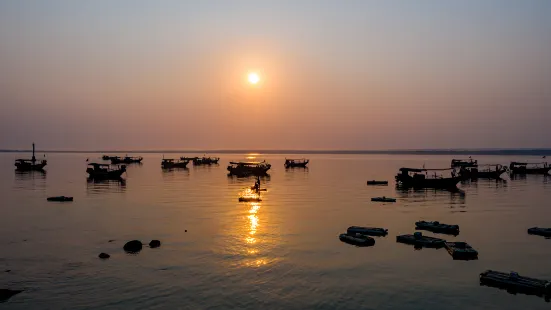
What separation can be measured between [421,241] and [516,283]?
1057 cm

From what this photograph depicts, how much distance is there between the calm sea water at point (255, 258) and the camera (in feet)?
75.3

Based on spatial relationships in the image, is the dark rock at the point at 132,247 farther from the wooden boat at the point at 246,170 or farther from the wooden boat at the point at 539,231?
the wooden boat at the point at 246,170

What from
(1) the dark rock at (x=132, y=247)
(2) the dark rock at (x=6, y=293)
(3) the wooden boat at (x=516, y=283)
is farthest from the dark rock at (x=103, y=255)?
(3) the wooden boat at (x=516, y=283)

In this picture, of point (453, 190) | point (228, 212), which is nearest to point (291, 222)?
point (228, 212)

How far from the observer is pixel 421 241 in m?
34.7

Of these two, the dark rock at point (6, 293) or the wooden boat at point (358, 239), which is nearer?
the dark rock at point (6, 293)

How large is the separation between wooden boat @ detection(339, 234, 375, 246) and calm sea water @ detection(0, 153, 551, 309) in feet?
2.18

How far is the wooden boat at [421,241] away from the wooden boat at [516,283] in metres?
8.29

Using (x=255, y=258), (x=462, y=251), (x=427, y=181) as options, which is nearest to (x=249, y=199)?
(x=255, y=258)

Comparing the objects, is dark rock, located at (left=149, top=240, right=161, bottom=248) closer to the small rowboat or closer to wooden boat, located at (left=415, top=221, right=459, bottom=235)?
wooden boat, located at (left=415, top=221, right=459, bottom=235)

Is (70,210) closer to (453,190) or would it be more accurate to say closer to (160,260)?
(160,260)

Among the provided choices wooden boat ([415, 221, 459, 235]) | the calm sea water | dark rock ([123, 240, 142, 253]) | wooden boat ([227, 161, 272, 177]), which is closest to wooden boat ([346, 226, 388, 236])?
the calm sea water

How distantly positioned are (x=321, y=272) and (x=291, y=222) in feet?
58.8

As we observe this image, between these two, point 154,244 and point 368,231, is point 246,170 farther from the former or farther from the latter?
point 154,244
